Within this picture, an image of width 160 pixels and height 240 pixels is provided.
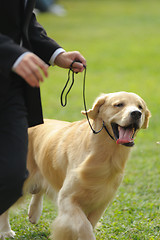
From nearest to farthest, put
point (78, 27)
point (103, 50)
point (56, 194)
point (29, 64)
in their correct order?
point (29, 64), point (56, 194), point (103, 50), point (78, 27)

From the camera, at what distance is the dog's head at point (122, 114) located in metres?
3.94

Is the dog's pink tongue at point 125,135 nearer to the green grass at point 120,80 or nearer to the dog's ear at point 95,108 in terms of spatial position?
the dog's ear at point 95,108

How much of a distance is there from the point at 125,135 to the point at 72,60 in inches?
31.1

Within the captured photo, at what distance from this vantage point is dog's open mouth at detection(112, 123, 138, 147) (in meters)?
3.93

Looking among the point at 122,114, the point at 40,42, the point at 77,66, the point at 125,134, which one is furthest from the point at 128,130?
the point at 40,42

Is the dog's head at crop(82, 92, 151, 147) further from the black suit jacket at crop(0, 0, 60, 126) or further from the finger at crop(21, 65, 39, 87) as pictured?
the finger at crop(21, 65, 39, 87)

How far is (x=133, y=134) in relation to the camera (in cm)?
406

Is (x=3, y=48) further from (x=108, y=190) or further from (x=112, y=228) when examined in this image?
(x=112, y=228)

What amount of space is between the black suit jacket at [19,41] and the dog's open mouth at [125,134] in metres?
0.72

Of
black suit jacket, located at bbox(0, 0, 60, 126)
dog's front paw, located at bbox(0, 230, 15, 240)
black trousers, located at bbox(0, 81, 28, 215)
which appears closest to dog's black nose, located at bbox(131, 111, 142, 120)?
black suit jacket, located at bbox(0, 0, 60, 126)

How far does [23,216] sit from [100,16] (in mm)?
27400

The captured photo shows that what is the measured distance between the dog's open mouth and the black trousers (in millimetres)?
1016

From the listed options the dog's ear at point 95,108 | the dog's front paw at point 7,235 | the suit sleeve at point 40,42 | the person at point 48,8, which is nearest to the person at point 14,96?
the suit sleeve at point 40,42

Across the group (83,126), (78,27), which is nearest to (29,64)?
(83,126)
